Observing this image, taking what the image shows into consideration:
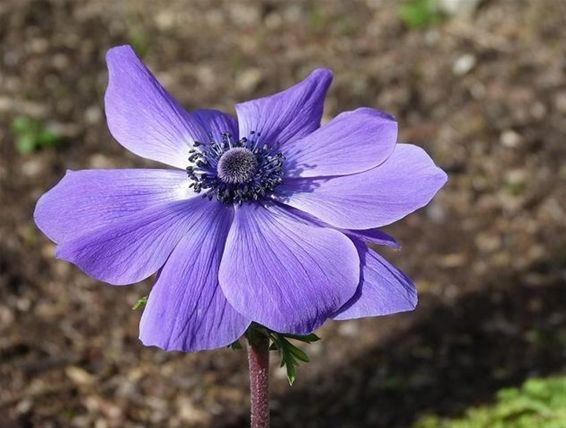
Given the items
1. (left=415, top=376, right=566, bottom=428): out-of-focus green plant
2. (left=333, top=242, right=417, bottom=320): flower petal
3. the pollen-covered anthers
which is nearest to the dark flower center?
the pollen-covered anthers

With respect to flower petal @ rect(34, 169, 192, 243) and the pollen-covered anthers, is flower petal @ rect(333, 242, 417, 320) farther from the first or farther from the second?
flower petal @ rect(34, 169, 192, 243)

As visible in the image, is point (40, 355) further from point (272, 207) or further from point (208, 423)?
point (272, 207)

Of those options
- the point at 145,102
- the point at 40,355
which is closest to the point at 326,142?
the point at 145,102

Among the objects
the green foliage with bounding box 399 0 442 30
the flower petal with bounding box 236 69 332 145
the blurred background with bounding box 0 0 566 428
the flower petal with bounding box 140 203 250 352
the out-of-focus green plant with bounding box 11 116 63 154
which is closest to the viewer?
the flower petal with bounding box 140 203 250 352

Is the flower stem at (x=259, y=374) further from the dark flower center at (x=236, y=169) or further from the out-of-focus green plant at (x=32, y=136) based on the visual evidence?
the out-of-focus green plant at (x=32, y=136)

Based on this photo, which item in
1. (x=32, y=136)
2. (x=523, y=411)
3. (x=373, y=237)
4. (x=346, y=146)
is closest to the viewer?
(x=373, y=237)

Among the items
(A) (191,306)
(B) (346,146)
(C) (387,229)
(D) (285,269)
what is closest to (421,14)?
(C) (387,229)

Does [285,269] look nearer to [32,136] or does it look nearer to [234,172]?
[234,172]
